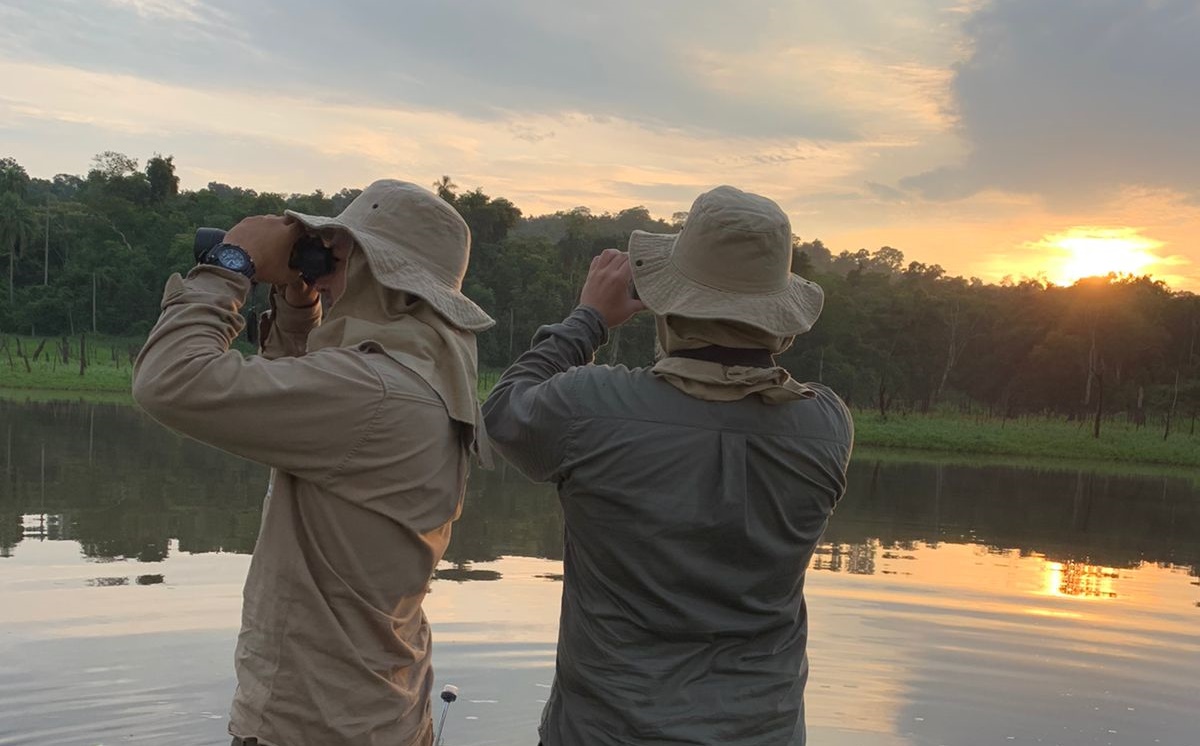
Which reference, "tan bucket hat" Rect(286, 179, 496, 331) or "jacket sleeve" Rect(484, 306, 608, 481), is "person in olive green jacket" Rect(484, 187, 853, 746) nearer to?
"jacket sleeve" Rect(484, 306, 608, 481)

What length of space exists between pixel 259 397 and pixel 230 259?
0.30 m

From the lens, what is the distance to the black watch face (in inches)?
75.1

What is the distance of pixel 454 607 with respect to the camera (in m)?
6.57

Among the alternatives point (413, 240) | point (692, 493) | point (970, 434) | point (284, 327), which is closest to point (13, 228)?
point (970, 434)

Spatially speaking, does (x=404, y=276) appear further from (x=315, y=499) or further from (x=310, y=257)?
(x=315, y=499)

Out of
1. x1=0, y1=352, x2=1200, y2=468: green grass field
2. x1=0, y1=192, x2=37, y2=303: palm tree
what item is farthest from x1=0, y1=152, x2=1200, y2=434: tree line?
x1=0, y1=352, x2=1200, y2=468: green grass field

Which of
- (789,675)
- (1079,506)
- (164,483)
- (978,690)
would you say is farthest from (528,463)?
(1079,506)

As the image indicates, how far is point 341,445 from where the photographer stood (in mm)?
1771

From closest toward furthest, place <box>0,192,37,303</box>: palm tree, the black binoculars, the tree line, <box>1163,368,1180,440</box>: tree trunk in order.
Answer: the black binoculars, <box>1163,368,1180,440</box>: tree trunk, the tree line, <box>0,192,37,303</box>: palm tree

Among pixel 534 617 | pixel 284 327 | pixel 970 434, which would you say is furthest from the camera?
pixel 970 434

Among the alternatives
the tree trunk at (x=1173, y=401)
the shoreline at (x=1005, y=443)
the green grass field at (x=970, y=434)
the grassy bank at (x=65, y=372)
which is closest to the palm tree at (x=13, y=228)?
the grassy bank at (x=65, y=372)

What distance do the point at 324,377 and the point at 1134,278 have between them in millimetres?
47559

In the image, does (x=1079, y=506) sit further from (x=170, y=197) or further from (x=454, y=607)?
(x=170, y=197)

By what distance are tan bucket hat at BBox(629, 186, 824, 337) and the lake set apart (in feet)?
10.1
